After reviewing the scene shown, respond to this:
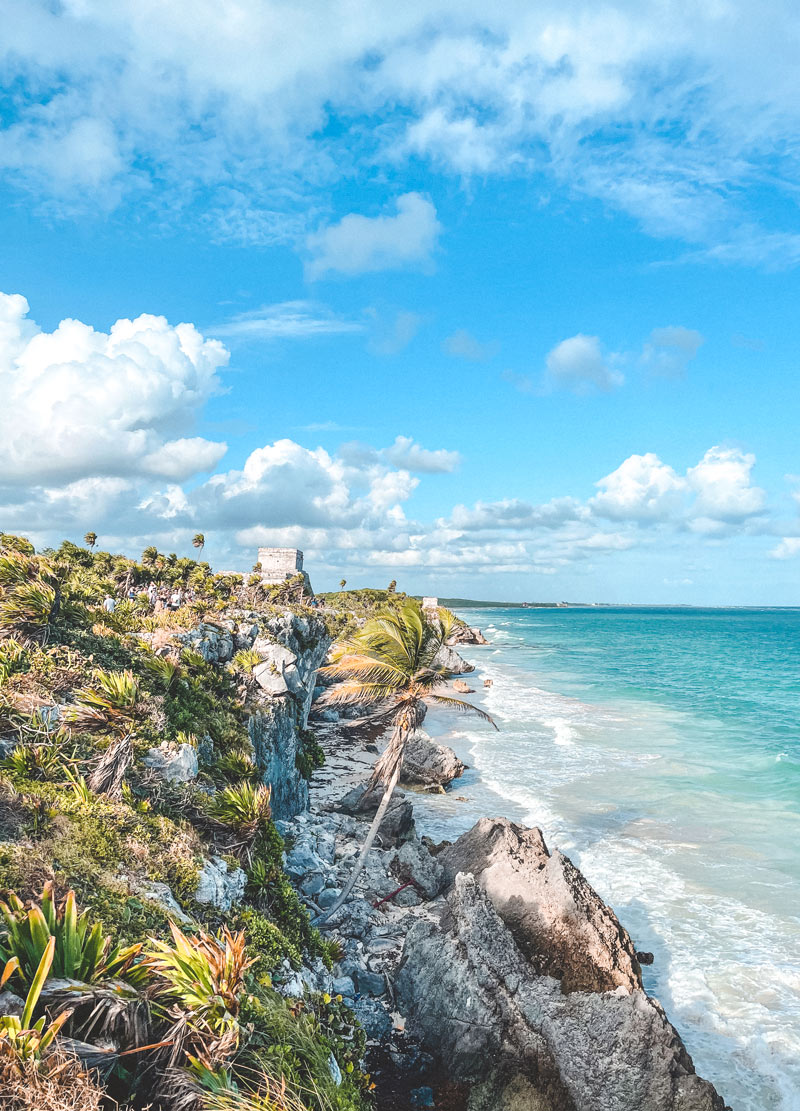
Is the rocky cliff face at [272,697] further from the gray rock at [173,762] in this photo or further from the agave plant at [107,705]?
the agave plant at [107,705]

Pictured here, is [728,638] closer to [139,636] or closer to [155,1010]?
[139,636]

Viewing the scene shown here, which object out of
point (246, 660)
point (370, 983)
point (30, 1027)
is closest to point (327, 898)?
point (370, 983)

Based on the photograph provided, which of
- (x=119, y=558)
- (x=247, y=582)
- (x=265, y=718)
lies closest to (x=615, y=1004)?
(x=265, y=718)

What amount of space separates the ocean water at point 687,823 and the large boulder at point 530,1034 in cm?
266

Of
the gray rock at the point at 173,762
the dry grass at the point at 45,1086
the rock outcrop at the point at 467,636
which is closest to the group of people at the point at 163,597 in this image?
the gray rock at the point at 173,762

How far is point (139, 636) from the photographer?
58.5 ft

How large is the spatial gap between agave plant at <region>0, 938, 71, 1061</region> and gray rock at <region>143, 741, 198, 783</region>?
696 cm

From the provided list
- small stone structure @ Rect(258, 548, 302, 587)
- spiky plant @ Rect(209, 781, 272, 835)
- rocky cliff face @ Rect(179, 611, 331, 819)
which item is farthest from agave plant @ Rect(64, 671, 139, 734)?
small stone structure @ Rect(258, 548, 302, 587)

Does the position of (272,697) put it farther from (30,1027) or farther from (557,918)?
(30,1027)

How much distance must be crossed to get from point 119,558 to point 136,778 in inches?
1232

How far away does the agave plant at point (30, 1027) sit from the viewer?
154 inches

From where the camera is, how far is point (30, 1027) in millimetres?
4297

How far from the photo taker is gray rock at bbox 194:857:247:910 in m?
8.60

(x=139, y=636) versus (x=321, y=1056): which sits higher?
(x=139, y=636)
